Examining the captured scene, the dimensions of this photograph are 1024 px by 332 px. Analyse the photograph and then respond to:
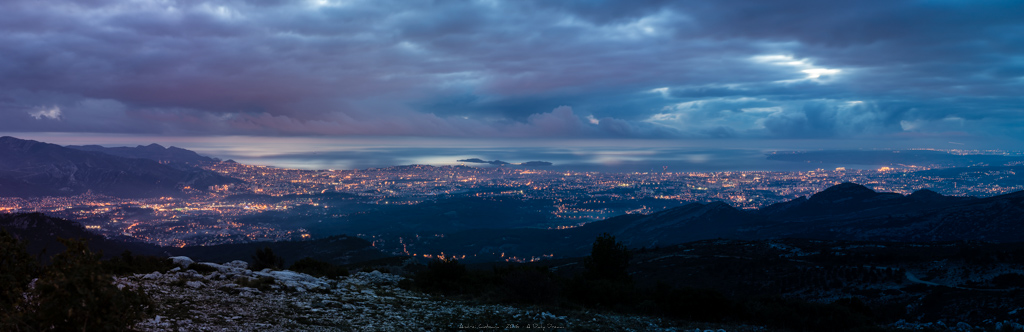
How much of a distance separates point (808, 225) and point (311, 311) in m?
113

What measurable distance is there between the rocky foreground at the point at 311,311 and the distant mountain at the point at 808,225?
77.0 meters

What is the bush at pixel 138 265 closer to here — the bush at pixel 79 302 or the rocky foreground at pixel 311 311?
the rocky foreground at pixel 311 311

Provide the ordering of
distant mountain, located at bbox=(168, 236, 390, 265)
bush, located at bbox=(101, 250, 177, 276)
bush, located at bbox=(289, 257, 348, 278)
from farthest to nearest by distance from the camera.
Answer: distant mountain, located at bbox=(168, 236, 390, 265) → bush, located at bbox=(289, 257, 348, 278) → bush, located at bbox=(101, 250, 177, 276)

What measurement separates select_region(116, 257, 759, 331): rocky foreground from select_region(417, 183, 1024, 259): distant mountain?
76969mm

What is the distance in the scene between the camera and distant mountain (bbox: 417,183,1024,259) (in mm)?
75938

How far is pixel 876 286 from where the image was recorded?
26.8 meters

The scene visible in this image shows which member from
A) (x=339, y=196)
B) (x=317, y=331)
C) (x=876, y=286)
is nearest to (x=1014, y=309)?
(x=876, y=286)

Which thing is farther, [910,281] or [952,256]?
[952,256]

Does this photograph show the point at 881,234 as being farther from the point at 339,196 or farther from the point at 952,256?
the point at 339,196

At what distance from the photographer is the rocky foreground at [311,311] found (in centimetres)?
1162

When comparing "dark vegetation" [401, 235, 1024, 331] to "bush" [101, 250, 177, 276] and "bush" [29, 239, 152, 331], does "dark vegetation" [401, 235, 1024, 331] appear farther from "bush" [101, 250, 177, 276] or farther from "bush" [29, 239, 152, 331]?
"bush" [29, 239, 152, 331]

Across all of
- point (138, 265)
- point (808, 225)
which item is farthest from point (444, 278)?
point (808, 225)

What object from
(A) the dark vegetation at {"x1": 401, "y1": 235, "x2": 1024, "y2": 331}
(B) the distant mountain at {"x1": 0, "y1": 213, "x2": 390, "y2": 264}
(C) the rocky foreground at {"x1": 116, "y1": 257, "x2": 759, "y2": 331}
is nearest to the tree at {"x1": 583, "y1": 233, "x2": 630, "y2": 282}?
(A) the dark vegetation at {"x1": 401, "y1": 235, "x2": 1024, "y2": 331}

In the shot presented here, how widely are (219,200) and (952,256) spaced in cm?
22740
